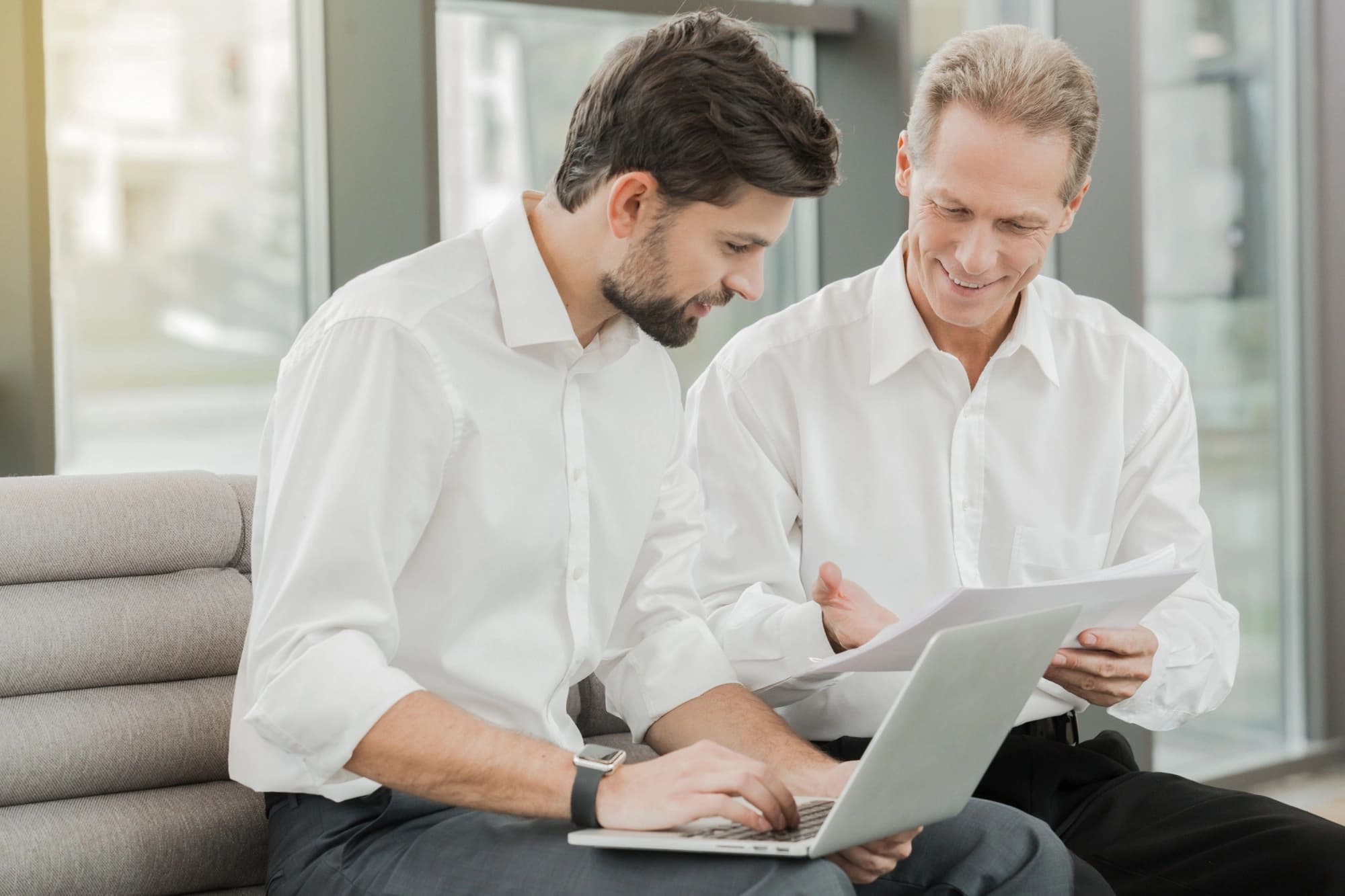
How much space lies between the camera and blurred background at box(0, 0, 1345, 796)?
8.18 ft

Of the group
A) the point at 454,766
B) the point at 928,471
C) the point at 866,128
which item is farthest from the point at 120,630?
the point at 866,128

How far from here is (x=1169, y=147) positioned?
3.70m

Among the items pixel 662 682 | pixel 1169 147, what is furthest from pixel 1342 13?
pixel 662 682

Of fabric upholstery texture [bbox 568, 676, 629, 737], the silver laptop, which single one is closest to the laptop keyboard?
the silver laptop

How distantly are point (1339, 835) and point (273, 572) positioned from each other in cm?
119

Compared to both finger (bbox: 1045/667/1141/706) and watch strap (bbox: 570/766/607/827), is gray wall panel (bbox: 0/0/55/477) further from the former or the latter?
finger (bbox: 1045/667/1141/706)

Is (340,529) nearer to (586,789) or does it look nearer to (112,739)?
(586,789)

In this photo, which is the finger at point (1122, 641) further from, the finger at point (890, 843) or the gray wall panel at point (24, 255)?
the gray wall panel at point (24, 255)

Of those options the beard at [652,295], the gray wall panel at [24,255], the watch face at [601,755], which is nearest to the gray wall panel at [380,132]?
the gray wall panel at [24,255]

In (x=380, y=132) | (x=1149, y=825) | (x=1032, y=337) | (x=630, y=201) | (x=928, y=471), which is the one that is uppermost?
(x=380, y=132)

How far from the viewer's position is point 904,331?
190cm

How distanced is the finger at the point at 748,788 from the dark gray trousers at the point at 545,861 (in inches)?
1.9

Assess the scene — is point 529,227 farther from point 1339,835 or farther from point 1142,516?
point 1339,835

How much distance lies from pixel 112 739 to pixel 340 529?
597 millimetres
